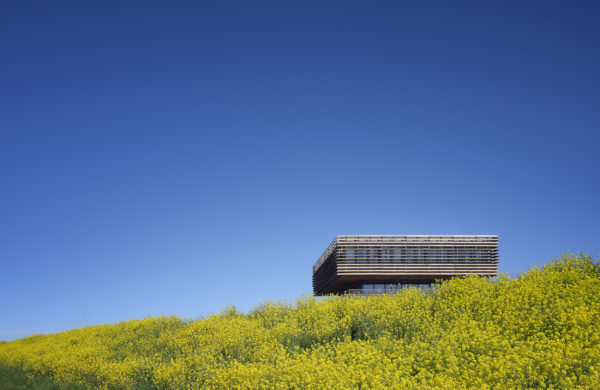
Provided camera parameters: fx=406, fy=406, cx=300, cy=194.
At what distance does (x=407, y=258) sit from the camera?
45.5m

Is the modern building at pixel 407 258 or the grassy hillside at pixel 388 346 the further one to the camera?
the modern building at pixel 407 258

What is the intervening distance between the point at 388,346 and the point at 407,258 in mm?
37555

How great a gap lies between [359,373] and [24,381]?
53.3ft

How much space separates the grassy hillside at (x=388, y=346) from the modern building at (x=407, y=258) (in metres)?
28.3

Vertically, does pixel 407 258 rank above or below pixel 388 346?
above

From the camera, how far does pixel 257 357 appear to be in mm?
10914

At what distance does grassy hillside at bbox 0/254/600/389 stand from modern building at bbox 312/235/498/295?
92.7 feet

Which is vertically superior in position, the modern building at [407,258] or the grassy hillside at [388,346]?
the modern building at [407,258]

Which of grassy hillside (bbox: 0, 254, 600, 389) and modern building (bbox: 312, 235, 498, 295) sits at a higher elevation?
modern building (bbox: 312, 235, 498, 295)

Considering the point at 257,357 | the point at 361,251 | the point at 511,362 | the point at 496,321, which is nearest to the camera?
the point at 511,362

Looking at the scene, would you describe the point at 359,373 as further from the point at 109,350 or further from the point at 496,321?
the point at 109,350

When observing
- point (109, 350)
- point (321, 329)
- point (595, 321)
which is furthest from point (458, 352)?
point (109, 350)

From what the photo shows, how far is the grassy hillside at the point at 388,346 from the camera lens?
7.22m

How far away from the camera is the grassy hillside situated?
7.22m
